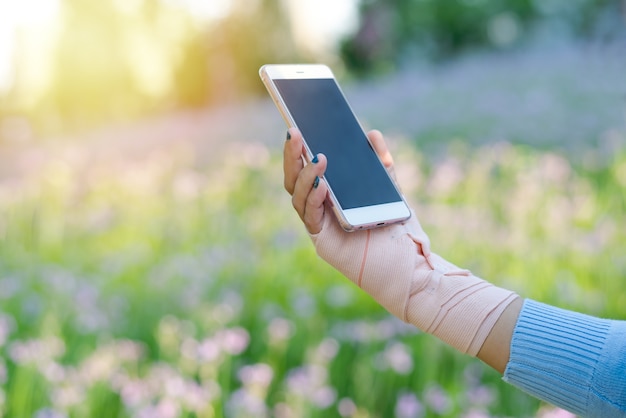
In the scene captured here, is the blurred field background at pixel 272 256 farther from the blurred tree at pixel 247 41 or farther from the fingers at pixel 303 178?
the blurred tree at pixel 247 41

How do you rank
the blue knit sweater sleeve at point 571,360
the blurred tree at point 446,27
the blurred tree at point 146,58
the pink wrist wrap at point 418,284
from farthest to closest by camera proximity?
the blurred tree at point 446,27 < the blurred tree at point 146,58 < the pink wrist wrap at point 418,284 < the blue knit sweater sleeve at point 571,360

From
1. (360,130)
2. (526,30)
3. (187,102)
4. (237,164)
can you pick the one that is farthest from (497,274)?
(526,30)

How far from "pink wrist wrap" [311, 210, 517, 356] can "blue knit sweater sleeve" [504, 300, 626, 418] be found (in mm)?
56

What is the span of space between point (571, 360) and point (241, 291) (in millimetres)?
1931

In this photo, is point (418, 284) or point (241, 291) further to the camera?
point (241, 291)

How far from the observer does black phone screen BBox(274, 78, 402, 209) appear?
1304mm

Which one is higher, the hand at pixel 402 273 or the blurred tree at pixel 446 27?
the hand at pixel 402 273

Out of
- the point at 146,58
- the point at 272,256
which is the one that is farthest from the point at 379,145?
the point at 146,58

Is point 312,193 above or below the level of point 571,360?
above

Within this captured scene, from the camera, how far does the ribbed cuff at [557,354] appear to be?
1.03 m

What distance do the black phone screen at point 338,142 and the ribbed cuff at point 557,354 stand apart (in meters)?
0.35

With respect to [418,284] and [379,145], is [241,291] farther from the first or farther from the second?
[418,284]

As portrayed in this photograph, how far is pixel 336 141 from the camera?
1.36 m

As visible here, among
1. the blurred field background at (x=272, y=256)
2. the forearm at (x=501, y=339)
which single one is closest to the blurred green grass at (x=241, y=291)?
the blurred field background at (x=272, y=256)
